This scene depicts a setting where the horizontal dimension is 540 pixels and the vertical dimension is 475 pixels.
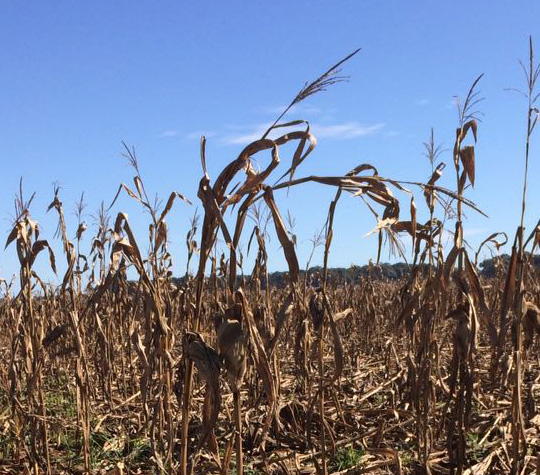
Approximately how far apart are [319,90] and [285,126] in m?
0.19

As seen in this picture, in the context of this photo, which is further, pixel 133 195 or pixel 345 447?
pixel 345 447

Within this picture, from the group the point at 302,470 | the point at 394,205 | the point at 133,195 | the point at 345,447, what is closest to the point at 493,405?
the point at 345,447

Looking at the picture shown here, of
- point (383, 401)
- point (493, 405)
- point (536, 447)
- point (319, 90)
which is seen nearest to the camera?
point (319, 90)

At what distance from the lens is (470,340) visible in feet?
10.1

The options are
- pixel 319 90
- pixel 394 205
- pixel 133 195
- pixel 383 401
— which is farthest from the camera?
pixel 383 401

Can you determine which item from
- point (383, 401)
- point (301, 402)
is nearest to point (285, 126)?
point (301, 402)

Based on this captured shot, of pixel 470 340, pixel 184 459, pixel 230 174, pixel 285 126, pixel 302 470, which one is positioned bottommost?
pixel 302 470

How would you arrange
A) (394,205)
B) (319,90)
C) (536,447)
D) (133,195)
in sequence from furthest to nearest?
(536,447) → (133,195) → (394,205) → (319,90)

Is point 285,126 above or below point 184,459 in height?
above

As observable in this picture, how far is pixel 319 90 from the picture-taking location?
2207mm

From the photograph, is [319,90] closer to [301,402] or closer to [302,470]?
[302,470]

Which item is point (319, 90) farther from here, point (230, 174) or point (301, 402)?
point (301, 402)

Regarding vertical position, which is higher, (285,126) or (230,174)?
(285,126)

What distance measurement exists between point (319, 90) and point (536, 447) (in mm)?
2655
